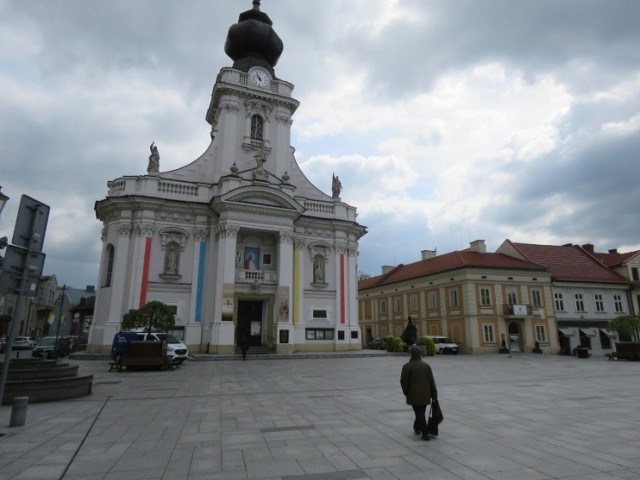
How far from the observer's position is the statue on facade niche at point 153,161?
31703mm

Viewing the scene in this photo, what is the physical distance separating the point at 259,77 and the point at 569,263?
35572 mm

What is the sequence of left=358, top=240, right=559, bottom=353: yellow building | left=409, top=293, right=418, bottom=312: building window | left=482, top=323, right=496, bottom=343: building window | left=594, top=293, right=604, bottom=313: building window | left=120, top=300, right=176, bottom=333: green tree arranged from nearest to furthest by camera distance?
left=120, top=300, right=176, bottom=333: green tree, left=482, top=323, right=496, bottom=343: building window, left=358, top=240, right=559, bottom=353: yellow building, left=594, top=293, right=604, bottom=313: building window, left=409, top=293, right=418, bottom=312: building window

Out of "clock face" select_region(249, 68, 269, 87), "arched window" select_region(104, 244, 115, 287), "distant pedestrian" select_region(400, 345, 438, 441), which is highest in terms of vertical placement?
"clock face" select_region(249, 68, 269, 87)

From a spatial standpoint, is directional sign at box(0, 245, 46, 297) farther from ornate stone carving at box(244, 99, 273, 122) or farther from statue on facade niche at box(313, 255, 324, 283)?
ornate stone carving at box(244, 99, 273, 122)

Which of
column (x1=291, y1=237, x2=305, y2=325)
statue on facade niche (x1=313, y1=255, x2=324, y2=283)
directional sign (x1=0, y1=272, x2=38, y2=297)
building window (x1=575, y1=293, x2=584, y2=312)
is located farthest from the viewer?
building window (x1=575, y1=293, x2=584, y2=312)

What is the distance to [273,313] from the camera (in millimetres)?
31594

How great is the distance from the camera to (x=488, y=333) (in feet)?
121

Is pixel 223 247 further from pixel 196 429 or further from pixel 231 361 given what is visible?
pixel 196 429

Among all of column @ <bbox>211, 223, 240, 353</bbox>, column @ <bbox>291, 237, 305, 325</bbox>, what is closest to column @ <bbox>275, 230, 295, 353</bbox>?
column @ <bbox>291, 237, 305, 325</bbox>

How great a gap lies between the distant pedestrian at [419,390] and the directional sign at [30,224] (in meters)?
6.82

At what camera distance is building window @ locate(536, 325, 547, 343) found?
3816 cm

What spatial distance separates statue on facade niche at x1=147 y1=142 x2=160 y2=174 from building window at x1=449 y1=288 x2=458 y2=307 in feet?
90.2

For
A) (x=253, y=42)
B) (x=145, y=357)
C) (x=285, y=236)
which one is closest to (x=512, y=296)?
(x=285, y=236)

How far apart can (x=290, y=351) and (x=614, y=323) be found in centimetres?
2430
